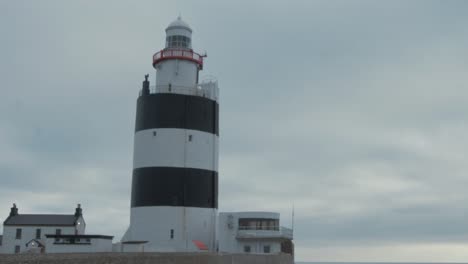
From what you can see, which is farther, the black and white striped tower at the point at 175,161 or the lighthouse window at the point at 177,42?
the lighthouse window at the point at 177,42

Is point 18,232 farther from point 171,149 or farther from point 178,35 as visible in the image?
point 178,35

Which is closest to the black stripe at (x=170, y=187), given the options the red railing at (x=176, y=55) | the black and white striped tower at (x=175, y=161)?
the black and white striped tower at (x=175, y=161)

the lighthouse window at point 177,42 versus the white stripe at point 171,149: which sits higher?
the lighthouse window at point 177,42

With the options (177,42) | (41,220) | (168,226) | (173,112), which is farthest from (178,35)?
(41,220)

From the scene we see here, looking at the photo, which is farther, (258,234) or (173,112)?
(173,112)

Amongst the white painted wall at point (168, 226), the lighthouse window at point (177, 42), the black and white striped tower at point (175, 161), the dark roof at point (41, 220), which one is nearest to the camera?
the white painted wall at point (168, 226)

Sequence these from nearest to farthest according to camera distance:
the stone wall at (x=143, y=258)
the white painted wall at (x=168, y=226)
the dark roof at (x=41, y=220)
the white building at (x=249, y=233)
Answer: the stone wall at (x=143, y=258) < the white painted wall at (x=168, y=226) < the white building at (x=249, y=233) < the dark roof at (x=41, y=220)

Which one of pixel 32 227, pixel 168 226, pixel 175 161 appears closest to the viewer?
pixel 168 226

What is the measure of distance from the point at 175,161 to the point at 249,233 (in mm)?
6234

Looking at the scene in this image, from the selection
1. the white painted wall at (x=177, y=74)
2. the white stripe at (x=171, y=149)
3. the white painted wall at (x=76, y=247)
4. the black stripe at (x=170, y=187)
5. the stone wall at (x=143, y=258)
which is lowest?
the stone wall at (x=143, y=258)

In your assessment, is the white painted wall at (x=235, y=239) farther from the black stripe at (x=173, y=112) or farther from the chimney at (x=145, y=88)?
the chimney at (x=145, y=88)

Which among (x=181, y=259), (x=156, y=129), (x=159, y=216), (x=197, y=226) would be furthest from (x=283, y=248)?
(x=181, y=259)

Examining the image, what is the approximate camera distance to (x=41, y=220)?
4531cm

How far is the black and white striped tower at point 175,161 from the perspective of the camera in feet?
111
